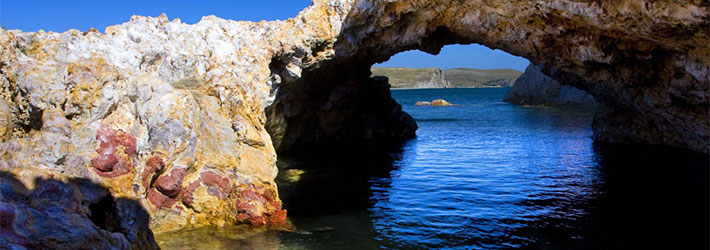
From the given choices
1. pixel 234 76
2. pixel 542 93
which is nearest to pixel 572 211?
pixel 234 76

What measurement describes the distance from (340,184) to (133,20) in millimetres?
9951

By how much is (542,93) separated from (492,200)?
222 feet

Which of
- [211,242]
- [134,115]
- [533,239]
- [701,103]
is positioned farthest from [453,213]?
[701,103]

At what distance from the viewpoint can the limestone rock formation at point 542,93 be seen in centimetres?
6862

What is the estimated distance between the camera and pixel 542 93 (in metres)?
79.3

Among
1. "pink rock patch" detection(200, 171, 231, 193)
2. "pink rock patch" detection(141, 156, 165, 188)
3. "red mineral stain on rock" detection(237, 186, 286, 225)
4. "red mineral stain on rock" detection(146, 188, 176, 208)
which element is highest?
"pink rock patch" detection(141, 156, 165, 188)

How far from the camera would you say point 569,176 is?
835 inches

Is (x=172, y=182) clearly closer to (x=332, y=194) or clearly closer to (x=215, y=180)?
(x=215, y=180)

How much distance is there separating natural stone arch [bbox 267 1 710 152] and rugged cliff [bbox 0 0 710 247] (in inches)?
2.7

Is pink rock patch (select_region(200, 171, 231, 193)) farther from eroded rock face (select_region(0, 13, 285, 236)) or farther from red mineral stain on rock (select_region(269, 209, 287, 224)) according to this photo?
red mineral stain on rock (select_region(269, 209, 287, 224))

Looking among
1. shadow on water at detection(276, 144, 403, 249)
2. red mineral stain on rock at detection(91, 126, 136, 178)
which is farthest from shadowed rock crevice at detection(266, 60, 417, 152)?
red mineral stain on rock at detection(91, 126, 136, 178)

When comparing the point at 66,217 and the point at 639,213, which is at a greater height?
the point at 66,217

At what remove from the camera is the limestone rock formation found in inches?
2702

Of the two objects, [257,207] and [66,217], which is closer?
[66,217]
